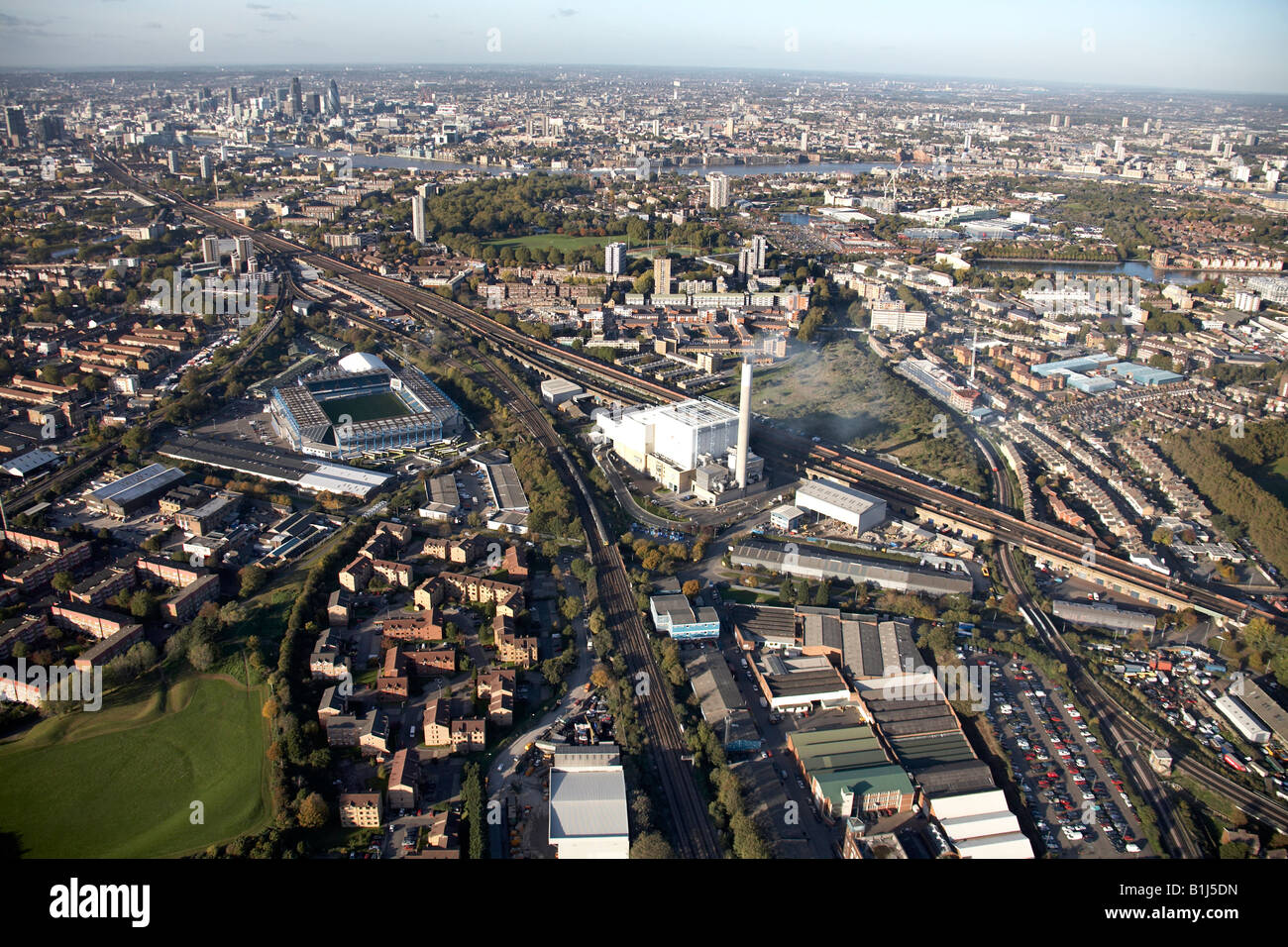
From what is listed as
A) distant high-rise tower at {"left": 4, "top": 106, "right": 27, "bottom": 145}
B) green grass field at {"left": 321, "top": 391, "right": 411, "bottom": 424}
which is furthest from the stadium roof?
distant high-rise tower at {"left": 4, "top": 106, "right": 27, "bottom": 145}

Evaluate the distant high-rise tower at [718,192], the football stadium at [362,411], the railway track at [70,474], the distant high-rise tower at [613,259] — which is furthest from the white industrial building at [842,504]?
the distant high-rise tower at [718,192]

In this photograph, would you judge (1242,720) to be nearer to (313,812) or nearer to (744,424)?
(744,424)

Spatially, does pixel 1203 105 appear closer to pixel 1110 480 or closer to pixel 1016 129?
pixel 1016 129

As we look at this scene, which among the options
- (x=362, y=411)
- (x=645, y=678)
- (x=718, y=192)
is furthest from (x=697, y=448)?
(x=718, y=192)

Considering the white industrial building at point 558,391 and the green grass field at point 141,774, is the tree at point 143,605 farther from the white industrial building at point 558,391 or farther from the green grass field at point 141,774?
the white industrial building at point 558,391

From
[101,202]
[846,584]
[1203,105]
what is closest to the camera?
[846,584]
